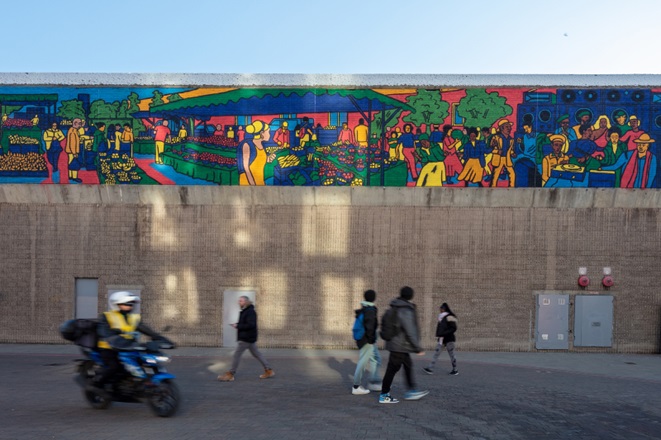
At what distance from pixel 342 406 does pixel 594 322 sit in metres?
10.4

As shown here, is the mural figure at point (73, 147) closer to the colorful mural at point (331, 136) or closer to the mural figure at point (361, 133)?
the colorful mural at point (331, 136)

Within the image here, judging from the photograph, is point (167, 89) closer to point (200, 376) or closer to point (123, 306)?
point (200, 376)

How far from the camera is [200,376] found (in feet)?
43.7

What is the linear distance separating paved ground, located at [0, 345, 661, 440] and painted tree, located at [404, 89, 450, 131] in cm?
659

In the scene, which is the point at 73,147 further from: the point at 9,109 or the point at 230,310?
the point at 230,310

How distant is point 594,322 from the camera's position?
17953 millimetres

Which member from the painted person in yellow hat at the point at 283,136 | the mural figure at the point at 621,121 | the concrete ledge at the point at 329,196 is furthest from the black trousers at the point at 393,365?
the mural figure at the point at 621,121

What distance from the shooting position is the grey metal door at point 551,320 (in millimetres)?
17953

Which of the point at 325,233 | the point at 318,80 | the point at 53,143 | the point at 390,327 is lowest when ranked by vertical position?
the point at 390,327

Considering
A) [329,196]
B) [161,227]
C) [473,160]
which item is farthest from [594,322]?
[161,227]

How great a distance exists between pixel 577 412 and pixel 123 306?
6706 millimetres

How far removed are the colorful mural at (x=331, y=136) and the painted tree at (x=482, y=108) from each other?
0.09 feet

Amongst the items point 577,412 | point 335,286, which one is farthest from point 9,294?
point 577,412

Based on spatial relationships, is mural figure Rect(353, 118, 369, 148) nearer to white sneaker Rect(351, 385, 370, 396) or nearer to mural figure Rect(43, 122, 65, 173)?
mural figure Rect(43, 122, 65, 173)
